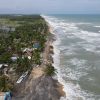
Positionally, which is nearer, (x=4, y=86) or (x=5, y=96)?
(x=5, y=96)

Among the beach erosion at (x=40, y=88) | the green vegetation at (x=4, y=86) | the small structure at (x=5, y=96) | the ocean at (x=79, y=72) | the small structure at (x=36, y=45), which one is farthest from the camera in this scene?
the small structure at (x=36, y=45)

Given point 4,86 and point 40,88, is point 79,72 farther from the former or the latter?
point 4,86

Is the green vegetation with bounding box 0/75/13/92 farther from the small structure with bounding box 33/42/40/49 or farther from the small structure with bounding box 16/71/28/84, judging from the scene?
the small structure with bounding box 33/42/40/49

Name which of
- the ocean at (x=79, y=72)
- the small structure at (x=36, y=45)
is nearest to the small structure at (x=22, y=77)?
the ocean at (x=79, y=72)

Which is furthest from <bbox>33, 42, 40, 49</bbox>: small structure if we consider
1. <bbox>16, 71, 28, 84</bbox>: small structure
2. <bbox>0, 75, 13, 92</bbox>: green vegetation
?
<bbox>0, 75, 13, 92</bbox>: green vegetation

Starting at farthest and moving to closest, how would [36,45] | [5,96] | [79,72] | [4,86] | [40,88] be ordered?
[36,45] → [79,72] → [40,88] → [4,86] → [5,96]

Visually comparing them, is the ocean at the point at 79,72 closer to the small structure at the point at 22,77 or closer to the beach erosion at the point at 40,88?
the beach erosion at the point at 40,88

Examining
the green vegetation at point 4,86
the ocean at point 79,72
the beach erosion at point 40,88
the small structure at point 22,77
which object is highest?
the green vegetation at point 4,86

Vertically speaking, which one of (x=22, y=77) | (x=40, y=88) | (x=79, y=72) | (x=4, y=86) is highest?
(x=4, y=86)

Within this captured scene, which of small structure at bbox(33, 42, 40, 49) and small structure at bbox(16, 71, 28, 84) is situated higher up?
small structure at bbox(33, 42, 40, 49)

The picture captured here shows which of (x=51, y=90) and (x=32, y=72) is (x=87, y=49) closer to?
(x=32, y=72)

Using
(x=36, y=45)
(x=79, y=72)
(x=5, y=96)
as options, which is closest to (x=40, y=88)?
(x=5, y=96)
